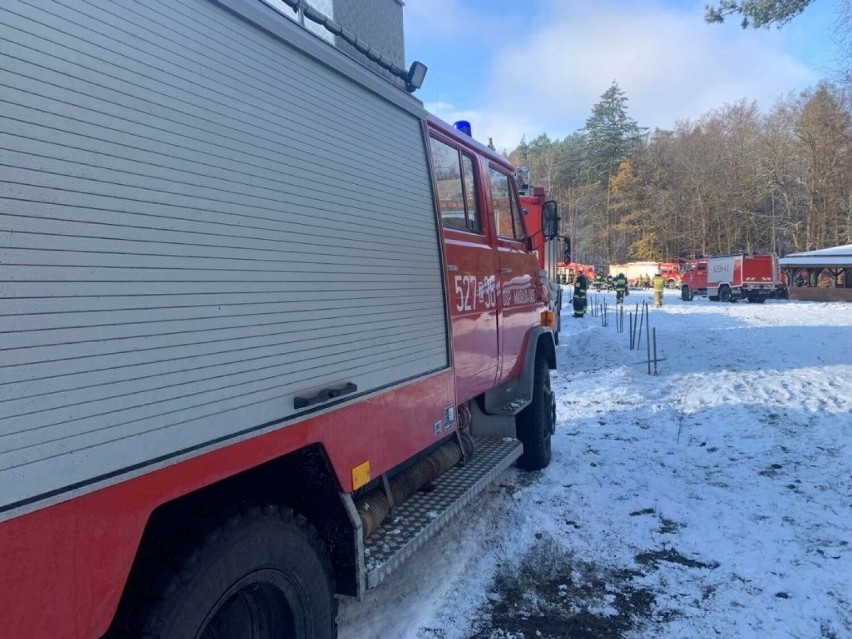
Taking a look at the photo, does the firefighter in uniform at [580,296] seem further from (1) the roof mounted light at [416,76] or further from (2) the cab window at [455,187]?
(1) the roof mounted light at [416,76]

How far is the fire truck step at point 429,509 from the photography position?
300 cm

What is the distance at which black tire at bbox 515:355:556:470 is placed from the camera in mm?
5855

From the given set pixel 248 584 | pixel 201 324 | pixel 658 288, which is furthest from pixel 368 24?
pixel 658 288

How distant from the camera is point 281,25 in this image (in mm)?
2482

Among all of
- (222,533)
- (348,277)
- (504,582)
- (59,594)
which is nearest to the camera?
(59,594)

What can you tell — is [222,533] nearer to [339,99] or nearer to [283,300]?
[283,300]

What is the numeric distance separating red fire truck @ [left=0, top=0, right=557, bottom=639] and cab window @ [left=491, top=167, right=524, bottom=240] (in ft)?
5.63

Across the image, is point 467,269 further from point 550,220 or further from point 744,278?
point 744,278

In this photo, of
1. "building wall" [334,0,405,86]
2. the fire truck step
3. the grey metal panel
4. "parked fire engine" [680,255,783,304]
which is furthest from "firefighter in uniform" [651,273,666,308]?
the grey metal panel

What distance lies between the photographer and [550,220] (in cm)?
600

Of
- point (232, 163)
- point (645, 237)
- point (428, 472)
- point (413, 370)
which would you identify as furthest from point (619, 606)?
point (645, 237)

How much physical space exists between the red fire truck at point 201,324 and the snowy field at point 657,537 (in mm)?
632

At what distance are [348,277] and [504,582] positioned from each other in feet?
7.63

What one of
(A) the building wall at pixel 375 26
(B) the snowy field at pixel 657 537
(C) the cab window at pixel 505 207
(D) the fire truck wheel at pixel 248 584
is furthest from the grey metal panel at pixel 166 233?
(C) the cab window at pixel 505 207
